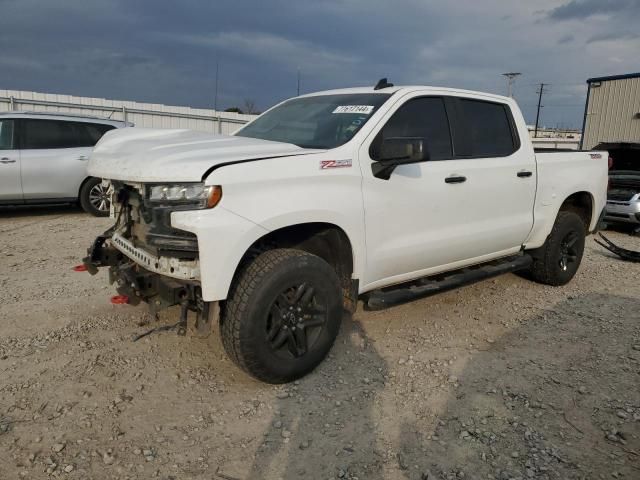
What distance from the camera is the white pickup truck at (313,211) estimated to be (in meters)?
2.94

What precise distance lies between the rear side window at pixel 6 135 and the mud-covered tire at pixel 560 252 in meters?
8.07

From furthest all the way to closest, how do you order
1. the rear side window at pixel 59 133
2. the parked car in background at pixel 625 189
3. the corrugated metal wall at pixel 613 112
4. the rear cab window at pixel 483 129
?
the corrugated metal wall at pixel 613 112 → the parked car in background at pixel 625 189 → the rear side window at pixel 59 133 → the rear cab window at pixel 483 129

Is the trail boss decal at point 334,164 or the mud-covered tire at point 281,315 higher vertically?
the trail boss decal at point 334,164

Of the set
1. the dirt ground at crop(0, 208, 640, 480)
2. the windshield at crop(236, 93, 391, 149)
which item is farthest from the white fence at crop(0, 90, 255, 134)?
the dirt ground at crop(0, 208, 640, 480)

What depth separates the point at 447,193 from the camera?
4039mm

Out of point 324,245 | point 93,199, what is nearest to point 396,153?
point 324,245

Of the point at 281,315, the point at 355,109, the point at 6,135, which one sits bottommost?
the point at 281,315

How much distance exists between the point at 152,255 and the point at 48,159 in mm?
6658

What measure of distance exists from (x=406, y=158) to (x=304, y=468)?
6.44 ft

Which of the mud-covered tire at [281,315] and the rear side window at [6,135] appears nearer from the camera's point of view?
the mud-covered tire at [281,315]

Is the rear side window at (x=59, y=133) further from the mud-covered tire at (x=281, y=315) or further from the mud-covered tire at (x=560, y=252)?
the mud-covered tire at (x=560, y=252)

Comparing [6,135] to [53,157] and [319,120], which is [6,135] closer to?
[53,157]

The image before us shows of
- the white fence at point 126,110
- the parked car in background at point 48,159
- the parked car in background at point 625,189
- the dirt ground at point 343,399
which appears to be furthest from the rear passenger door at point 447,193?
the white fence at point 126,110

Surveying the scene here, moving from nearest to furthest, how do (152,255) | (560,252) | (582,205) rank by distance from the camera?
(152,255), (560,252), (582,205)
